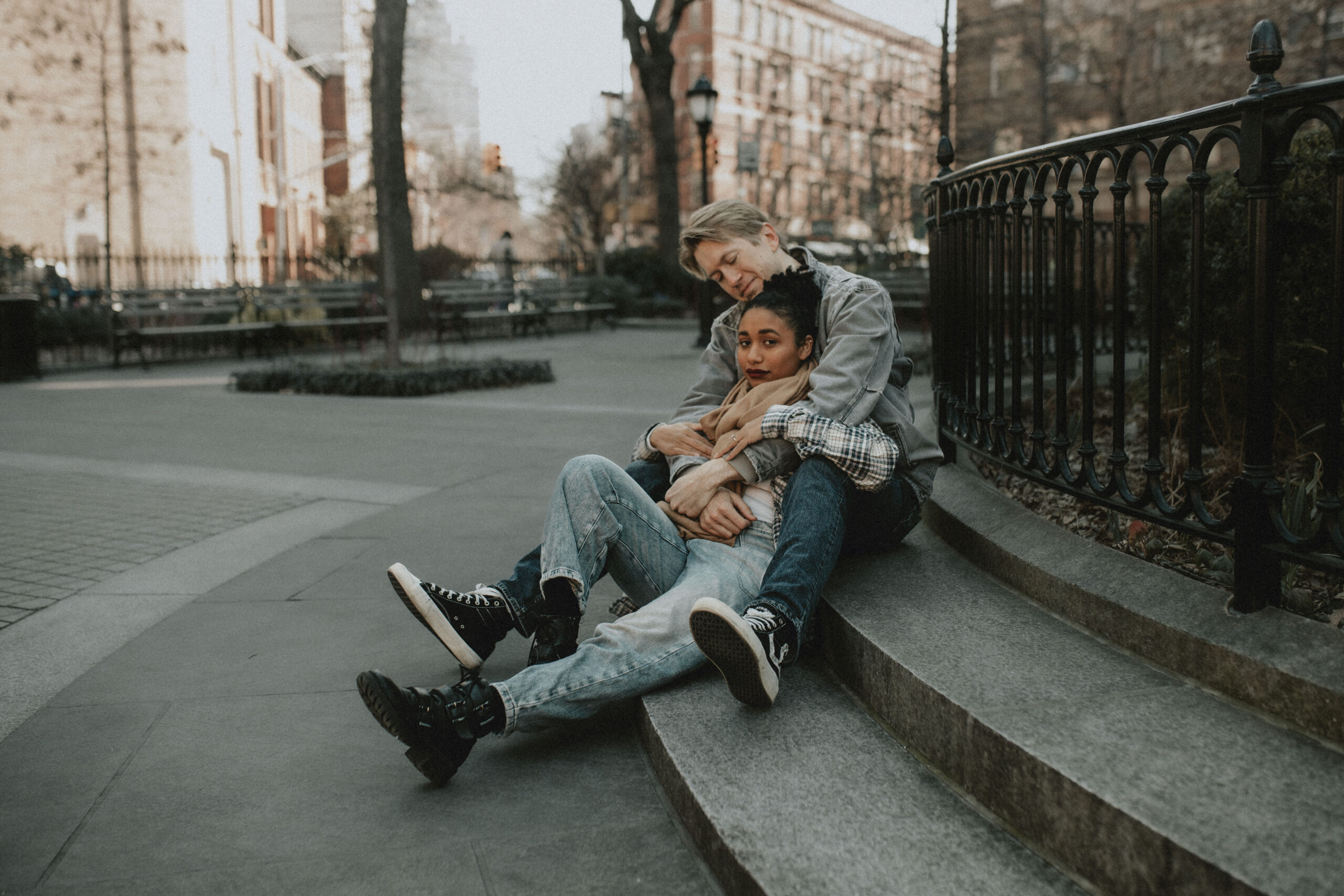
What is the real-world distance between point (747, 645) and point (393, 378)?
9.68 meters

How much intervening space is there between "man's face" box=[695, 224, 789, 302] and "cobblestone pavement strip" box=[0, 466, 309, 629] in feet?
9.10

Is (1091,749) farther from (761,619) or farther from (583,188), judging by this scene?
(583,188)

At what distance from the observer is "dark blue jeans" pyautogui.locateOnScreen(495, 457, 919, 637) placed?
9.52ft

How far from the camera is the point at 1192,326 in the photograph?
2.74m

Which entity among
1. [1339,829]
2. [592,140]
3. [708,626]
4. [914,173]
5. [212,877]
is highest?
[592,140]

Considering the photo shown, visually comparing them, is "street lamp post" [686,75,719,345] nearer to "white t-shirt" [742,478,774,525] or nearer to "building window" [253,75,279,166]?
"white t-shirt" [742,478,774,525]

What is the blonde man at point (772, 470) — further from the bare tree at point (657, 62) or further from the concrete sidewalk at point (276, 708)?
the bare tree at point (657, 62)

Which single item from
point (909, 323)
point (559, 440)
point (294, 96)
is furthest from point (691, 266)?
point (294, 96)

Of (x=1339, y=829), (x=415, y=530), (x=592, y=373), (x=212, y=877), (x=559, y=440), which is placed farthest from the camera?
(x=592, y=373)

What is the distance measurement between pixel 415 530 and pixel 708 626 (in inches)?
121

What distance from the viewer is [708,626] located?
2645mm

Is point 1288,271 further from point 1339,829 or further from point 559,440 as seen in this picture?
point 559,440

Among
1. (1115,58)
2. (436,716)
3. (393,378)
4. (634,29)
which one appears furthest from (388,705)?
(1115,58)

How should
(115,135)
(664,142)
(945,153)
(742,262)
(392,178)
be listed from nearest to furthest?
Result: (742,262) → (945,153) → (392,178) → (664,142) → (115,135)
